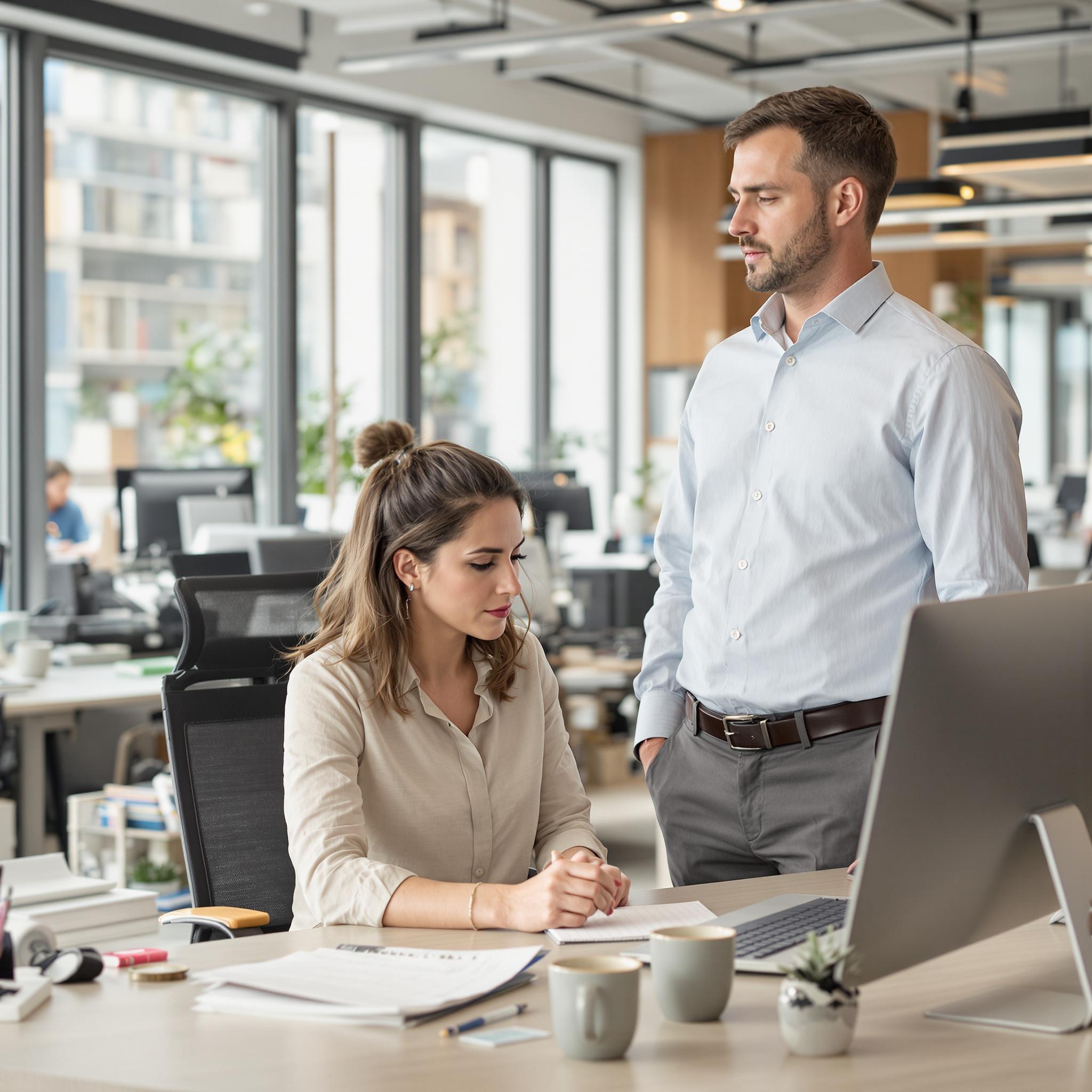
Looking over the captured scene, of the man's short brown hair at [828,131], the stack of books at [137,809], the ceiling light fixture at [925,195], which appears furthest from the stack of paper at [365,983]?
the ceiling light fixture at [925,195]

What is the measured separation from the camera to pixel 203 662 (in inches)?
104

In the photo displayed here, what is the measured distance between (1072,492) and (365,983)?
14.3 meters

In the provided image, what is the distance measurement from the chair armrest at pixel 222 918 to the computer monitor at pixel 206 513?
12.0ft

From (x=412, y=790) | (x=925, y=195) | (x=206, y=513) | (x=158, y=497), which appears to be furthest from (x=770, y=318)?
(x=925, y=195)

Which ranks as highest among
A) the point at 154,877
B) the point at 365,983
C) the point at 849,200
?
the point at 849,200

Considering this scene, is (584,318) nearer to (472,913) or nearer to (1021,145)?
(1021,145)

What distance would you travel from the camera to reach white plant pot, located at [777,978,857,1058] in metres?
1.34

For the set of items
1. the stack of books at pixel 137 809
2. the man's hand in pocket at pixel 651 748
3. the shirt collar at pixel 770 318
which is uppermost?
the shirt collar at pixel 770 318

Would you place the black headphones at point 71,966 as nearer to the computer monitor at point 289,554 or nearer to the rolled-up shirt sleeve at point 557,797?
the rolled-up shirt sleeve at point 557,797

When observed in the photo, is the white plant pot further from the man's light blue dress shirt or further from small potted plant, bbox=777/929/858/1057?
the man's light blue dress shirt

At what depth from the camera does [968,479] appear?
2.06 metres

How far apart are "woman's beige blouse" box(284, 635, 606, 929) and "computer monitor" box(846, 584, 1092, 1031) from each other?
0.70 m

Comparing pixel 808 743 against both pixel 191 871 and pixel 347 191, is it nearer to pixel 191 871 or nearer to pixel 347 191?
pixel 191 871

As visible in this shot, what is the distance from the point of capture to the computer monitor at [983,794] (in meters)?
1.29
